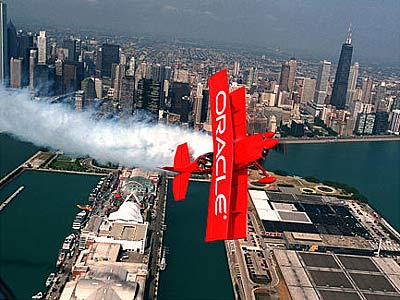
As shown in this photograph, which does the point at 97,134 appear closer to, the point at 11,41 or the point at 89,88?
the point at 89,88

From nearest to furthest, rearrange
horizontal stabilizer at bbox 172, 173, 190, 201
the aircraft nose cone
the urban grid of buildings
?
the aircraft nose cone, horizontal stabilizer at bbox 172, 173, 190, 201, the urban grid of buildings

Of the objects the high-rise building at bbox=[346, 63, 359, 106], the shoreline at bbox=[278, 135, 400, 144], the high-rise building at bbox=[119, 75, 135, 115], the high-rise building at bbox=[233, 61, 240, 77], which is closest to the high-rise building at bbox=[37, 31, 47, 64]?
the high-rise building at bbox=[119, 75, 135, 115]

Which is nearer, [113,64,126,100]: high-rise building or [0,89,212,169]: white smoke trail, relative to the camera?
[0,89,212,169]: white smoke trail

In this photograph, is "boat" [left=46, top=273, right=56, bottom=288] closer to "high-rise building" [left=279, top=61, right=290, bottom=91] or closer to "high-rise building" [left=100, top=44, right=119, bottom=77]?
"high-rise building" [left=100, top=44, right=119, bottom=77]

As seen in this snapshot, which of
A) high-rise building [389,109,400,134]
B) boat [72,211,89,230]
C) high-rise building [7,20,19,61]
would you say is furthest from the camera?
high-rise building [389,109,400,134]

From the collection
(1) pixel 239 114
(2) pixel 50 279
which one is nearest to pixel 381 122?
(2) pixel 50 279

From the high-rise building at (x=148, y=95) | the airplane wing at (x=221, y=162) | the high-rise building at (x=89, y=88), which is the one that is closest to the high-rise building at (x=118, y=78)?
the high-rise building at (x=89, y=88)

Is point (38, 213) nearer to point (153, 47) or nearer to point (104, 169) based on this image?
point (104, 169)
